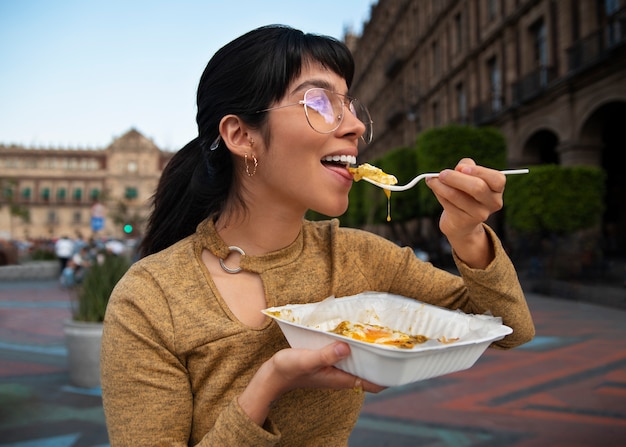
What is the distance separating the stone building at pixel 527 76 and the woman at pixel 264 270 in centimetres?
766

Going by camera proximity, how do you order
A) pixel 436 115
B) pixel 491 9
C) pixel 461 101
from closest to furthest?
pixel 491 9
pixel 461 101
pixel 436 115

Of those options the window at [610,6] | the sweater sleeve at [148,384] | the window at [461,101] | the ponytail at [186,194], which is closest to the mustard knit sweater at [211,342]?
the sweater sleeve at [148,384]

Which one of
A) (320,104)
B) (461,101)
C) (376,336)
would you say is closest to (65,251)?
(461,101)

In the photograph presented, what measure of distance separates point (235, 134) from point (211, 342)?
22.0 inches

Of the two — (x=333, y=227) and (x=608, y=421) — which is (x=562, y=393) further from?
(x=333, y=227)

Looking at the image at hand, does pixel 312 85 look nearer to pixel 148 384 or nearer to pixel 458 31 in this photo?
pixel 148 384

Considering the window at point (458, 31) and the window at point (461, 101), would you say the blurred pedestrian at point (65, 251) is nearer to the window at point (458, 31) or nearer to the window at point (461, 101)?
the window at point (461, 101)

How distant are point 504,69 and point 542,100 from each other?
4101 millimetres

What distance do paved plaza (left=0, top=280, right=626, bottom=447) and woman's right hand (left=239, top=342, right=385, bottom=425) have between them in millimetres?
2993

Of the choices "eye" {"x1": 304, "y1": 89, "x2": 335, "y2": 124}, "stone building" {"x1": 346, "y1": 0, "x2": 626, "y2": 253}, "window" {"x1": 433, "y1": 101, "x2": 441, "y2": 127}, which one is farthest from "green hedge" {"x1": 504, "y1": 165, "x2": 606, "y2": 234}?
"window" {"x1": 433, "y1": 101, "x2": 441, "y2": 127}

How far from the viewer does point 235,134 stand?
1455 mm

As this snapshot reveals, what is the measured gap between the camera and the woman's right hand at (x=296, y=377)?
1.08 metres

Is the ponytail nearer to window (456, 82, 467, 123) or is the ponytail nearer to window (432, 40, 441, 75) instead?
window (456, 82, 467, 123)

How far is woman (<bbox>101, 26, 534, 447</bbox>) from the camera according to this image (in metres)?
1.22
